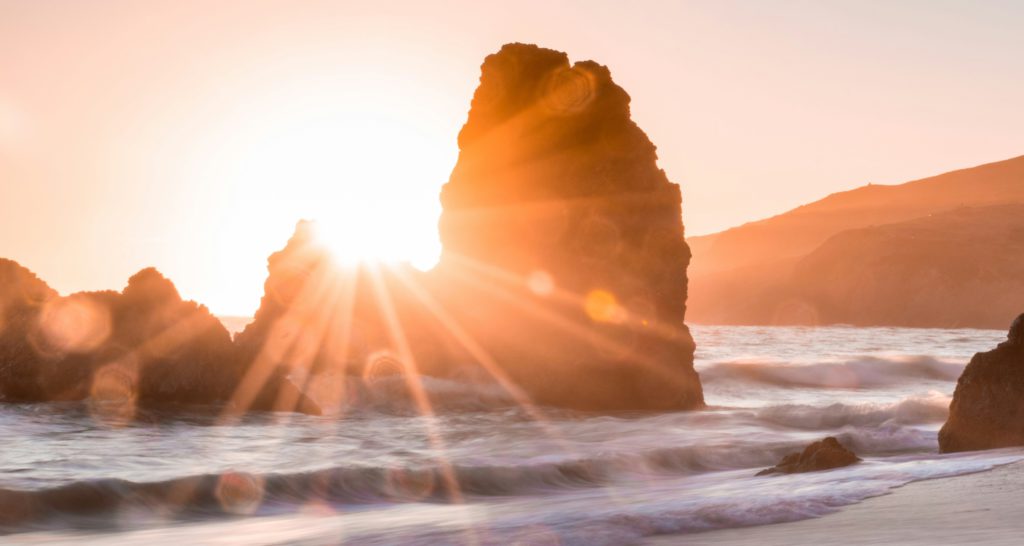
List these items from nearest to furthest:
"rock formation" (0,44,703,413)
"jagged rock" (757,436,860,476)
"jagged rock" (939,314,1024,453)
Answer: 1. "jagged rock" (757,436,860,476)
2. "jagged rock" (939,314,1024,453)
3. "rock formation" (0,44,703,413)

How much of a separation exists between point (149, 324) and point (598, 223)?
458 inches

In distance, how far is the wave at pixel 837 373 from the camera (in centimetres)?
3662

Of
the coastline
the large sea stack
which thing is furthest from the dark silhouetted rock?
the coastline

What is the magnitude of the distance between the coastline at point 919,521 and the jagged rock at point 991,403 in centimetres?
457

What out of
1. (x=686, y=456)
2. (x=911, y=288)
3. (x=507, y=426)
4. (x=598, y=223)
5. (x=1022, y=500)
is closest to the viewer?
(x=1022, y=500)

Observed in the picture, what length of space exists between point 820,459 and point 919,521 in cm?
451

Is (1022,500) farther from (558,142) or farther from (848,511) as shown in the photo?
(558,142)

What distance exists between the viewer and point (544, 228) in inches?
1011

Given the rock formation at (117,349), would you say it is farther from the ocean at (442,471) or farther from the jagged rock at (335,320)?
the jagged rock at (335,320)

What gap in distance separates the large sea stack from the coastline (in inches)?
644

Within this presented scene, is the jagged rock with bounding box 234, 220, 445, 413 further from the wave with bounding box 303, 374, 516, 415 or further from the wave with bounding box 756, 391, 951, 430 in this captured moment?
the wave with bounding box 756, 391, 951, 430

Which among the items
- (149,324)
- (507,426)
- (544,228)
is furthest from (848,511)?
(544,228)

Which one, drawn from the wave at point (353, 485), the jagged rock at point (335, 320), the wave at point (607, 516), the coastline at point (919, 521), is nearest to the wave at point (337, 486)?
the wave at point (353, 485)

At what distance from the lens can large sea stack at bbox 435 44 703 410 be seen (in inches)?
959
